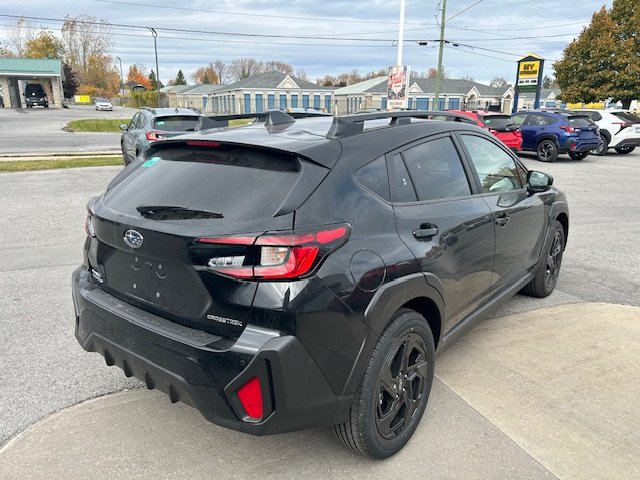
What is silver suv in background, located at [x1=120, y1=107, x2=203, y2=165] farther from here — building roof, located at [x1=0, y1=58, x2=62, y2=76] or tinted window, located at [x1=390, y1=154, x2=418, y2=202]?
building roof, located at [x1=0, y1=58, x2=62, y2=76]

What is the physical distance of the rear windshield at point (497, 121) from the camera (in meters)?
16.4

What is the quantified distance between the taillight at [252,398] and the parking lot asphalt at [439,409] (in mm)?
565

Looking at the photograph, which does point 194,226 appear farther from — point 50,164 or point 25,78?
point 25,78

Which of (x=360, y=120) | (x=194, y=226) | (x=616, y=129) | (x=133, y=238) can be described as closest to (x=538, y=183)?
(x=360, y=120)

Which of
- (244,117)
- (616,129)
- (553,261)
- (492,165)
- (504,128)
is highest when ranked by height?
(244,117)

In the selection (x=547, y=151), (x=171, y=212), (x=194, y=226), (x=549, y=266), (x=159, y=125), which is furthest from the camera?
(x=547, y=151)

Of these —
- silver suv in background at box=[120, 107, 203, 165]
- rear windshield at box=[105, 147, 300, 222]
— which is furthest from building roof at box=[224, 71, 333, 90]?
rear windshield at box=[105, 147, 300, 222]

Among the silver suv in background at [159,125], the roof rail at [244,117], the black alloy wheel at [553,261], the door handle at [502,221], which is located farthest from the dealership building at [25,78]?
the door handle at [502,221]

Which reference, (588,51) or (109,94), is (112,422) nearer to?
(588,51)

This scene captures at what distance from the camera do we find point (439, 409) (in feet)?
9.75

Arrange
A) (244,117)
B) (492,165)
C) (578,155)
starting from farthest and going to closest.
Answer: (578,155) → (492,165) → (244,117)

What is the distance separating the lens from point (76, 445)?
2619 millimetres

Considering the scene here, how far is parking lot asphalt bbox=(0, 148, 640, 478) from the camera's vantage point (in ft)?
8.23

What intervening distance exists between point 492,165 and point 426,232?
137 cm
